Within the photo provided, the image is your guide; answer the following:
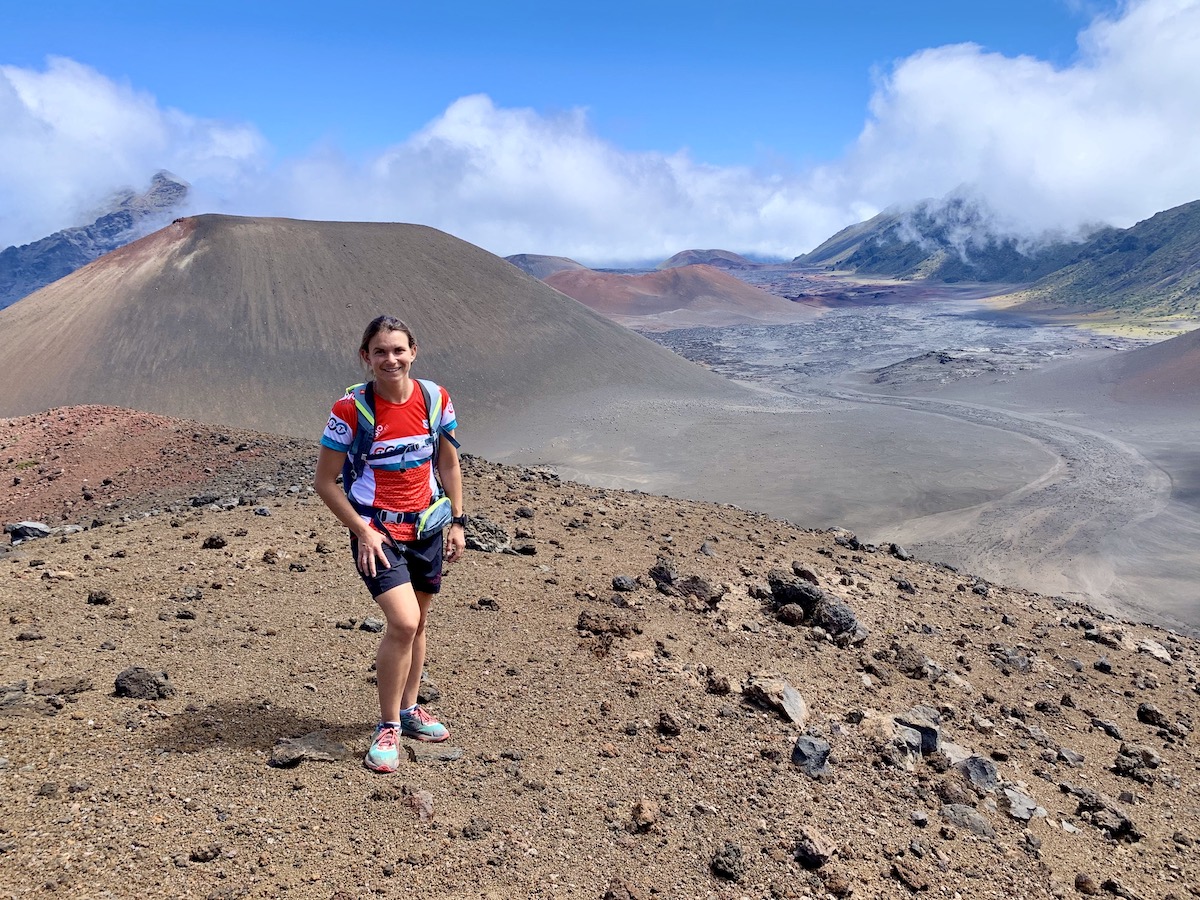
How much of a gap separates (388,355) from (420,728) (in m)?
1.60

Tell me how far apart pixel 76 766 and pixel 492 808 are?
147 cm

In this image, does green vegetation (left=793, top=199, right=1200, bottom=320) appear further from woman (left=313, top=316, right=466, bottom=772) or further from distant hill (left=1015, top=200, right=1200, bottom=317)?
woman (left=313, top=316, right=466, bottom=772)

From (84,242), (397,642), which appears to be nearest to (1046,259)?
(397,642)

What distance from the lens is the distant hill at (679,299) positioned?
66938 millimetres

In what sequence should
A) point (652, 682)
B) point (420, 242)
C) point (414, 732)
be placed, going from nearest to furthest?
point (414, 732) → point (652, 682) → point (420, 242)

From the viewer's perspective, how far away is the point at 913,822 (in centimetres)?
337

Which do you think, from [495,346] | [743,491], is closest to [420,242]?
[495,346]

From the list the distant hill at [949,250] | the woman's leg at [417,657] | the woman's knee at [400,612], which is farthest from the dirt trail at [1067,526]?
the distant hill at [949,250]

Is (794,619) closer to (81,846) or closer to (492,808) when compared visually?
(492,808)

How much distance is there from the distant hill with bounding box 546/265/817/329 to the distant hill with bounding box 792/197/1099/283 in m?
36.2

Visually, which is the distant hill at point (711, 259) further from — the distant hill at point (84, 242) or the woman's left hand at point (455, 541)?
the woman's left hand at point (455, 541)

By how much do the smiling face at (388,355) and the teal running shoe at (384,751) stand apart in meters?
1.35

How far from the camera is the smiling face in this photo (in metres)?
2.73

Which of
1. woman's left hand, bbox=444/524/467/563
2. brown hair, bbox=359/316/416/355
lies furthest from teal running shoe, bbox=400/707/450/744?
brown hair, bbox=359/316/416/355
